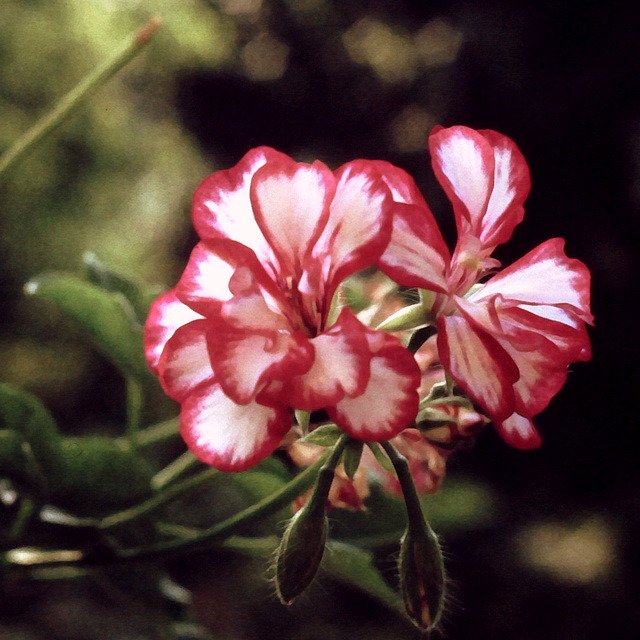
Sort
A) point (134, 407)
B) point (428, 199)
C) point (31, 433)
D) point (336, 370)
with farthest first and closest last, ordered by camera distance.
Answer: point (428, 199) → point (134, 407) → point (31, 433) → point (336, 370)

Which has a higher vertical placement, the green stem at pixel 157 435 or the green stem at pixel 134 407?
the green stem at pixel 134 407

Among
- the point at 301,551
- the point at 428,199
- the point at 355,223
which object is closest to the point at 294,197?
the point at 355,223

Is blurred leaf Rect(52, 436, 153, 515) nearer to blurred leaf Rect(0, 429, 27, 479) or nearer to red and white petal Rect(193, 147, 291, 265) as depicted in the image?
blurred leaf Rect(0, 429, 27, 479)

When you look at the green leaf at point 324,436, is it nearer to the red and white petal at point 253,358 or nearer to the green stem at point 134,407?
the red and white petal at point 253,358

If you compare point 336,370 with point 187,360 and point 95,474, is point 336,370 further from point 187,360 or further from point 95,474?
point 95,474

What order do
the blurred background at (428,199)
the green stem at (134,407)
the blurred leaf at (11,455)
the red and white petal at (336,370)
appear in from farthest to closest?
1. the blurred background at (428,199)
2. the green stem at (134,407)
3. the blurred leaf at (11,455)
4. the red and white petal at (336,370)

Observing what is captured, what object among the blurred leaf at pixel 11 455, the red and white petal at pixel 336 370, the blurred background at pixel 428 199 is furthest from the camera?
the blurred background at pixel 428 199

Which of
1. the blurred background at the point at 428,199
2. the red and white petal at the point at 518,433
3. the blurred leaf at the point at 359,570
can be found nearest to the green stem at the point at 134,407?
the blurred leaf at the point at 359,570
